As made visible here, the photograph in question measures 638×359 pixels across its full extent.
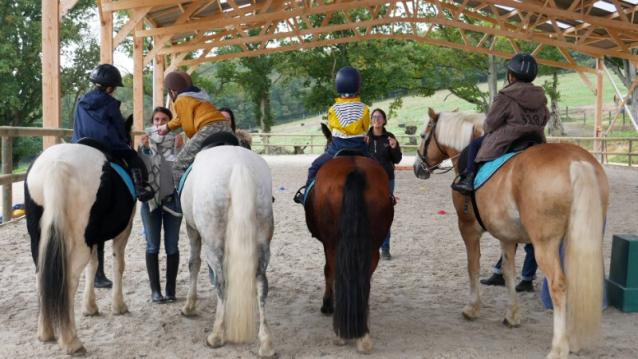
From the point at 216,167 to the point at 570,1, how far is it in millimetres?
14647

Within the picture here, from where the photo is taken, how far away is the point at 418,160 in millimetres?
5375

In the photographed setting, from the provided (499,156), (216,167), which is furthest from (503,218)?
(216,167)

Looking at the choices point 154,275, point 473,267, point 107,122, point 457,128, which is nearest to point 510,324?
point 473,267

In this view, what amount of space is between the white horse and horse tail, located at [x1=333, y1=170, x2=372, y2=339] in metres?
1.59

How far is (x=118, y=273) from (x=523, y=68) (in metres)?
3.43

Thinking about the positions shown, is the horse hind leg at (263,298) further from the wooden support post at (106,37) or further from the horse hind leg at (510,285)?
the wooden support post at (106,37)

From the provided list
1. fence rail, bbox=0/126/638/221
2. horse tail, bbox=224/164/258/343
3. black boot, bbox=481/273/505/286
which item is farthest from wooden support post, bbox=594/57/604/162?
horse tail, bbox=224/164/258/343

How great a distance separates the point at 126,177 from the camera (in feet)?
13.0

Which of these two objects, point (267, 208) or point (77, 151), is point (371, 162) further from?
point (77, 151)

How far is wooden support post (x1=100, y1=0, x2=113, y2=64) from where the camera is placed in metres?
10.3

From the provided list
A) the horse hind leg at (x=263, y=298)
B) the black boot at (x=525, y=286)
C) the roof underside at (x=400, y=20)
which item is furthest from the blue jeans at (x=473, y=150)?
the roof underside at (x=400, y=20)

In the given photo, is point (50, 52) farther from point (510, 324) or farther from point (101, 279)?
point (510, 324)

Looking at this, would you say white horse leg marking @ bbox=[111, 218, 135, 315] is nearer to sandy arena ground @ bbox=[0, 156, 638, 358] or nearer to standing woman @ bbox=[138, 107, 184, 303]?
sandy arena ground @ bbox=[0, 156, 638, 358]

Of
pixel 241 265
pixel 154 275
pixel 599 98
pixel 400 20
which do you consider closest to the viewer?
pixel 241 265
